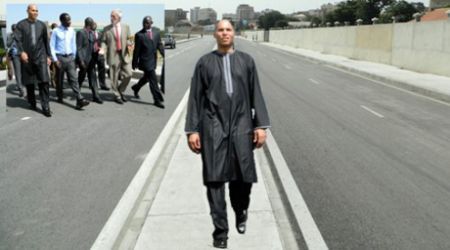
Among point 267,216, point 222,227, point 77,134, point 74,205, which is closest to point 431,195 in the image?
point 267,216

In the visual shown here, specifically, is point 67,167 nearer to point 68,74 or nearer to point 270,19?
point 68,74

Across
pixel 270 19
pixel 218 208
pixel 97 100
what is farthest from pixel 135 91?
pixel 270 19

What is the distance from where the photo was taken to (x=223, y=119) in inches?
178

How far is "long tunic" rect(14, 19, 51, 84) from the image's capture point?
218 inches

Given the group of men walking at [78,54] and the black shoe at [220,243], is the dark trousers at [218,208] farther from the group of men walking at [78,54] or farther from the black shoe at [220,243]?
the group of men walking at [78,54]

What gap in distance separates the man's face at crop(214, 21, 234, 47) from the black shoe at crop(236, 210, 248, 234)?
152cm

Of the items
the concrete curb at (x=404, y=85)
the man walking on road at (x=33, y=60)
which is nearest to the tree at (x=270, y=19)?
the concrete curb at (x=404, y=85)

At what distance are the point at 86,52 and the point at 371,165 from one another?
169 inches

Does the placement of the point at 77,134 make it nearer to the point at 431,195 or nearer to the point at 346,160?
the point at 346,160

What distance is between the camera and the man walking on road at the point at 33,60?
5758 mm

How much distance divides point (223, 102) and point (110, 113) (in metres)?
3.93

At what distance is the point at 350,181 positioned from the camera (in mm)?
6781

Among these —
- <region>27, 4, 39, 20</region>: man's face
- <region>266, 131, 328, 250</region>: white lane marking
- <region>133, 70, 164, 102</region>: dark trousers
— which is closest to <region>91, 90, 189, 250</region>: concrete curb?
<region>133, 70, 164, 102</region>: dark trousers

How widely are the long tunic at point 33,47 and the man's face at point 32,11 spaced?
8 cm
